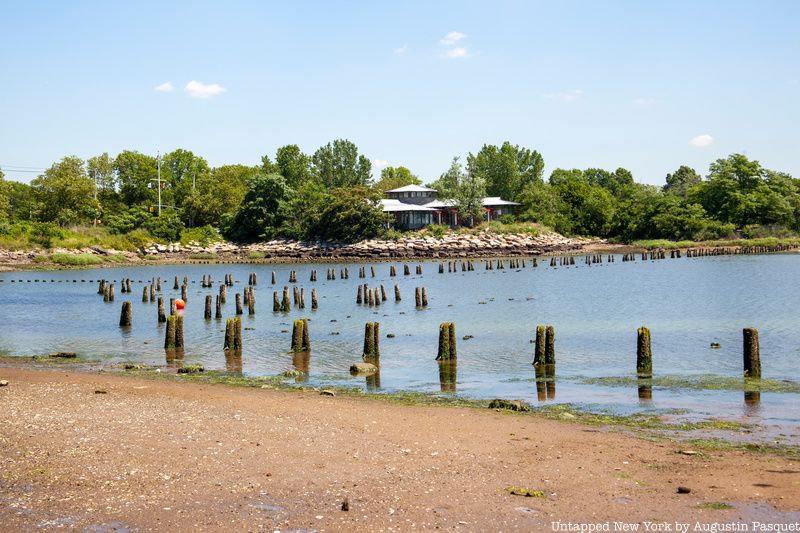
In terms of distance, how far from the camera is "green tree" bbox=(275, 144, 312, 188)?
14212 centimetres

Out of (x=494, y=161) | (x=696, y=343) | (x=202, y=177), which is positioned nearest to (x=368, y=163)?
(x=494, y=161)

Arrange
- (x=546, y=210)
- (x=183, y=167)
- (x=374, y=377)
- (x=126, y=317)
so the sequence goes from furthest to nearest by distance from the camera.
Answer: (x=183, y=167)
(x=546, y=210)
(x=126, y=317)
(x=374, y=377)

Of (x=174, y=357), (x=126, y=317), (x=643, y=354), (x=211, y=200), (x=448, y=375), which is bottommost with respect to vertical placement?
(x=448, y=375)

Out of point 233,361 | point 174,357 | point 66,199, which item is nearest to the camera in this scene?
point 233,361

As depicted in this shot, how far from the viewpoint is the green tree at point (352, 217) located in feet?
368

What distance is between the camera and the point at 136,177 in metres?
127

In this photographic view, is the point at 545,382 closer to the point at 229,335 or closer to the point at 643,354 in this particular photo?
the point at 643,354

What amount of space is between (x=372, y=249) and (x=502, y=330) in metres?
73.5

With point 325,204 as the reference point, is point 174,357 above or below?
below

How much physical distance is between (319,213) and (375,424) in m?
101

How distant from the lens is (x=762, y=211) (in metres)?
119

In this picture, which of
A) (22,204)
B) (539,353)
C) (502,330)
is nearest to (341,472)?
(539,353)

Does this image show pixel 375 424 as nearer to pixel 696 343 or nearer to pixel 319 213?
pixel 696 343

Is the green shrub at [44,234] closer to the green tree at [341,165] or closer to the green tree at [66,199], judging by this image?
the green tree at [66,199]
